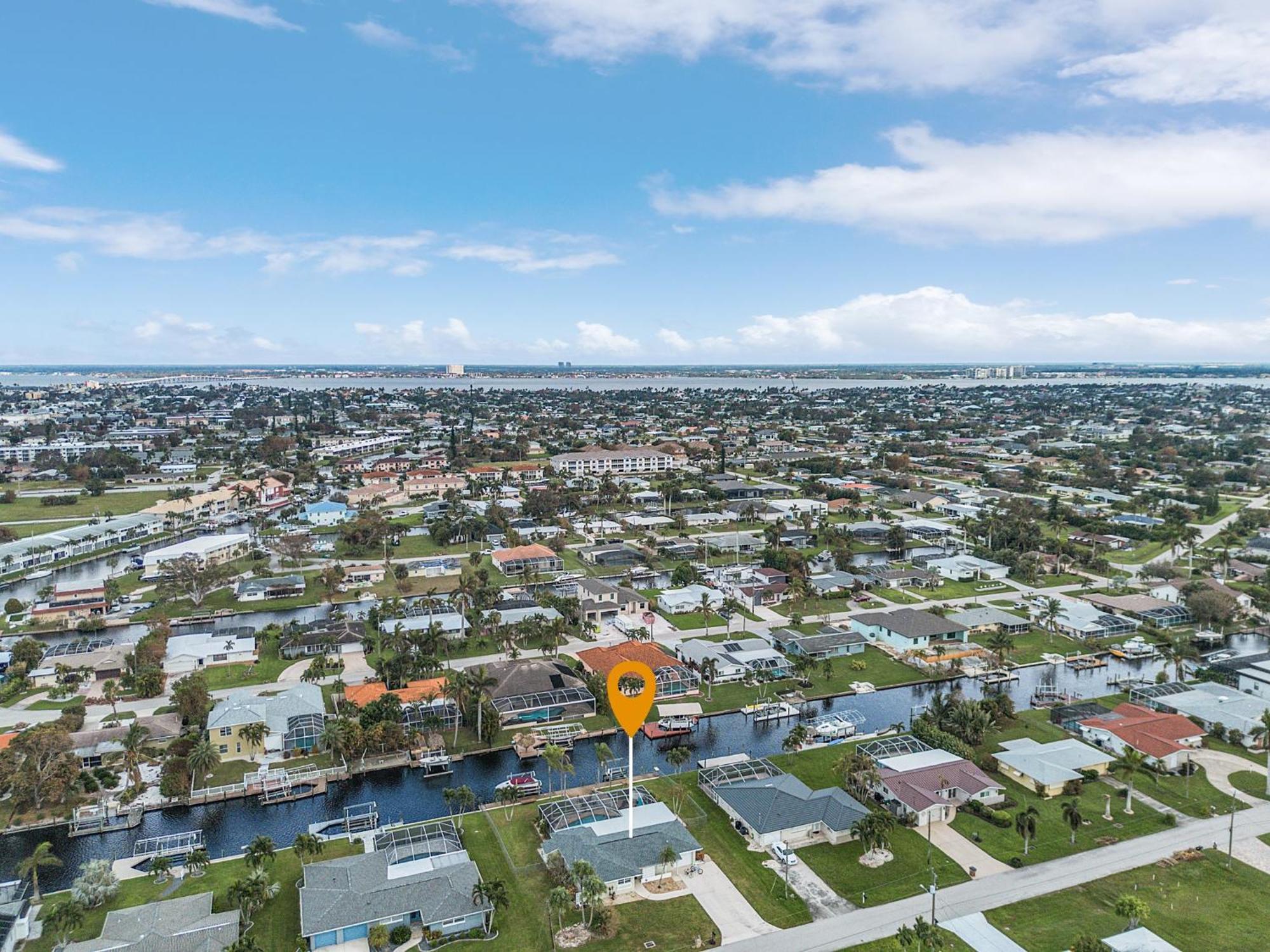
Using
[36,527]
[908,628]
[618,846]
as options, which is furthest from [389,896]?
[36,527]

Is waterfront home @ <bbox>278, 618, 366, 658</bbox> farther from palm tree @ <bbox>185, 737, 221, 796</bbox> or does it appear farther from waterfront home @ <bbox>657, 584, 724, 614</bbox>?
waterfront home @ <bbox>657, 584, 724, 614</bbox>

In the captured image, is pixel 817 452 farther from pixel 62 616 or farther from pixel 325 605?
pixel 62 616

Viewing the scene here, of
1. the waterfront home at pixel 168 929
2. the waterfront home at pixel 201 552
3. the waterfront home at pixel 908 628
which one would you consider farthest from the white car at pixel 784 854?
the waterfront home at pixel 201 552

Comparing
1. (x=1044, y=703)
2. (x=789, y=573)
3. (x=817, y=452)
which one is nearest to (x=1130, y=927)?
(x=1044, y=703)

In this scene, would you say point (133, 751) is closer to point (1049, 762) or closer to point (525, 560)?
point (525, 560)

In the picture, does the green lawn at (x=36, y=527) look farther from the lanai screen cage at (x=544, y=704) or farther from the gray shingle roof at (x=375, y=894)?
the gray shingle roof at (x=375, y=894)

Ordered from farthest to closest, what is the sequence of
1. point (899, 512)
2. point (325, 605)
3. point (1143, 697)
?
point (899, 512)
point (325, 605)
point (1143, 697)
